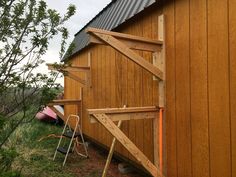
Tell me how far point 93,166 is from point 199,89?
146 inches

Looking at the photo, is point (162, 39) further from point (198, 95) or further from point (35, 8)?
point (35, 8)

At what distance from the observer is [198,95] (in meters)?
3.59

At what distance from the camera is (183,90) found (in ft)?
12.7

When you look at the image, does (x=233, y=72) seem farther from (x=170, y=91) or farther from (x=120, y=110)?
(x=120, y=110)

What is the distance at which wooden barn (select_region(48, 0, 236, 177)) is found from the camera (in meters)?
3.21

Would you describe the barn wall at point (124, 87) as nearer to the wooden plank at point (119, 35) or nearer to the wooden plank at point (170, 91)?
the wooden plank at point (170, 91)

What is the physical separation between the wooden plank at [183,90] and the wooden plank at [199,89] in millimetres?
86

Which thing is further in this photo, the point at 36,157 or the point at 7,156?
the point at 36,157

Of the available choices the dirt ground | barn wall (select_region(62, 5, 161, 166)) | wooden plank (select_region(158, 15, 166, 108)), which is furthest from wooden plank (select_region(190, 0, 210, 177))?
the dirt ground

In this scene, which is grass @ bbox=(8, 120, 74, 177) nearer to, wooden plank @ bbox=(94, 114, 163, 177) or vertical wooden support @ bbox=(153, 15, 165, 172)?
wooden plank @ bbox=(94, 114, 163, 177)

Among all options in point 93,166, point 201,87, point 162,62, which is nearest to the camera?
point 201,87

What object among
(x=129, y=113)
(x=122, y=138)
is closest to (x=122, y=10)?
(x=129, y=113)

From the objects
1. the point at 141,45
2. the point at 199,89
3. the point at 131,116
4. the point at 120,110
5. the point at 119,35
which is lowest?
the point at 131,116

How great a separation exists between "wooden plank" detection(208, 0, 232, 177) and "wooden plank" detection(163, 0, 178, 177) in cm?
73
